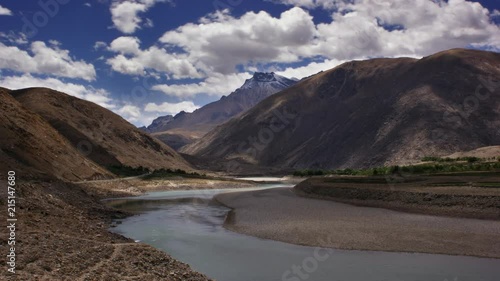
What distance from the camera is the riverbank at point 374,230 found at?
2616 centimetres

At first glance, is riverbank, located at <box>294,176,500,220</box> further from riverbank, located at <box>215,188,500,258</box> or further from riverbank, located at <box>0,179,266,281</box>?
riverbank, located at <box>0,179,266,281</box>

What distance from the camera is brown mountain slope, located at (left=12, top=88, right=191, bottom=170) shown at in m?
128

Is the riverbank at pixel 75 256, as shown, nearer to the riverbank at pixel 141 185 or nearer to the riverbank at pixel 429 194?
the riverbank at pixel 429 194

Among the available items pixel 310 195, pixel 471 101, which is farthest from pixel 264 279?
pixel 471 101

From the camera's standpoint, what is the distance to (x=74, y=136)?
419ft

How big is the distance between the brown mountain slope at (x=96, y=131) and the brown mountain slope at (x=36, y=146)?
1455 inches

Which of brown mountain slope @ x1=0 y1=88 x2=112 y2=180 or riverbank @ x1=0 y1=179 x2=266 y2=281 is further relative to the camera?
brown mountain slope @ x1=0 y1=88 x2=112 y2=180

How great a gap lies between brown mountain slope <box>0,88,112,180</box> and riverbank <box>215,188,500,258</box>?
31818 millimetres

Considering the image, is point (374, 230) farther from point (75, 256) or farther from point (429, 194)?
point (75, 256)

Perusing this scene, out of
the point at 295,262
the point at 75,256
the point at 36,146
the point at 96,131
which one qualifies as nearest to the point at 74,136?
the point at 96,131

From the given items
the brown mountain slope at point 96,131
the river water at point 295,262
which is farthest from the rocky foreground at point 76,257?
the brown mountain slope at point 96,131

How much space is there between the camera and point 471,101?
196 metres

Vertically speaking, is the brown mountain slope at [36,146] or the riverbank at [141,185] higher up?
the brown mountain slope at [36,146]

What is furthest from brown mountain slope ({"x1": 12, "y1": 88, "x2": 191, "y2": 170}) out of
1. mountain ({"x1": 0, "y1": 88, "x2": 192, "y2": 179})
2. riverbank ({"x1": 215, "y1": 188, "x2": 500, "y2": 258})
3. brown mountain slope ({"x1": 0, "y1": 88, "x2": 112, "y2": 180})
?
riverbank ({"x1": 215, "y1": 188, "x2": 500, "y2": 258})
